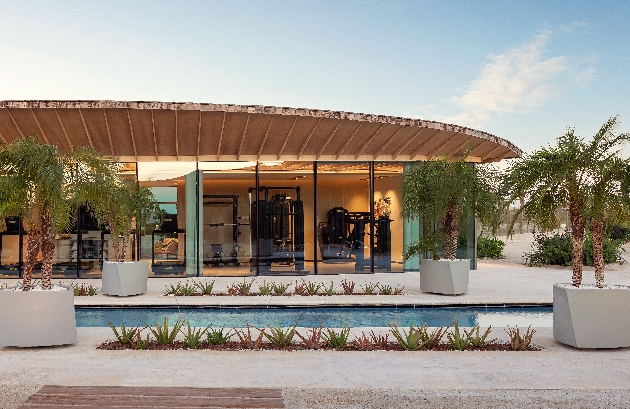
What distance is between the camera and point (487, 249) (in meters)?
22.3

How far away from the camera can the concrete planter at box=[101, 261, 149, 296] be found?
11.4 meters

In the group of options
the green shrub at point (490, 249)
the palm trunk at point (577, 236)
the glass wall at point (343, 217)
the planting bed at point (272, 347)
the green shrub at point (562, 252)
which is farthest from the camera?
the green shrub at point (490, 249)

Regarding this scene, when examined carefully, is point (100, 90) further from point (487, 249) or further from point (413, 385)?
point (413, 385)

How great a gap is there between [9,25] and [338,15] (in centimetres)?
869

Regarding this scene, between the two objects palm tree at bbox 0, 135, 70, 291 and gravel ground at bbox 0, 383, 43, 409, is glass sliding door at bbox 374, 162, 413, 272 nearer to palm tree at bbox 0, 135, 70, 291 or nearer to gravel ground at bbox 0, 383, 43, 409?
palm tree at bbox 0, 135, 70, 291

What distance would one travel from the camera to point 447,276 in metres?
11.5

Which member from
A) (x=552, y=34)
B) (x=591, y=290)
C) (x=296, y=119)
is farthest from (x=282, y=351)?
(x=552, y=34)

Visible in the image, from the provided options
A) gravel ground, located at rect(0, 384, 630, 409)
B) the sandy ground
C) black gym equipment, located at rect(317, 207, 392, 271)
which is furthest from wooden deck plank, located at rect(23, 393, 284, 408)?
black gym equipment, located at rect(317, 207, 392, 271)

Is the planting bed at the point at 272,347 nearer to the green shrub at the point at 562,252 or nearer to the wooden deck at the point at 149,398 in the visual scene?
the wooden deck at the point at 149,398

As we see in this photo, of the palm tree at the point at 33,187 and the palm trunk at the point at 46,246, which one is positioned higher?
the palm tree at the point at 33,187

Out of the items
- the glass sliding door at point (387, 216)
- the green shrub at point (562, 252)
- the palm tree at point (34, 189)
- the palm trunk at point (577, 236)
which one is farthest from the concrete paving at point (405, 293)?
the palm trunk at point (577, 236)

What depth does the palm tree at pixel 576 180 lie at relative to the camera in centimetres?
683

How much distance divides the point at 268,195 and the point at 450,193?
5277 millimetres

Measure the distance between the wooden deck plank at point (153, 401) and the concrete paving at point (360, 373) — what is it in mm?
169
